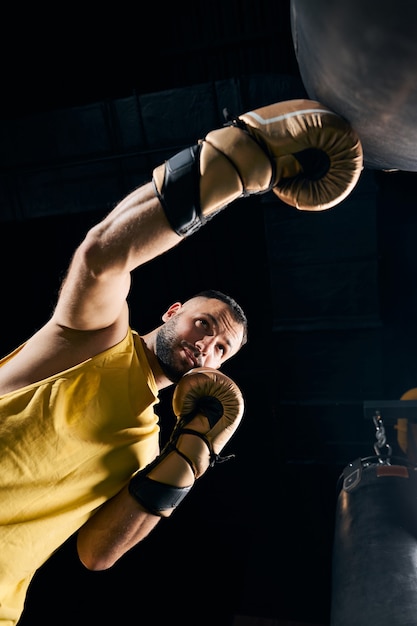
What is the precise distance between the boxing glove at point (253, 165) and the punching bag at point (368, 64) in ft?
0.28

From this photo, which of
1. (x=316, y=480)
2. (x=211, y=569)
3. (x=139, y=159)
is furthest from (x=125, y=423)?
(x=211, y=569)

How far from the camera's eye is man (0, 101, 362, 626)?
3.81 feet

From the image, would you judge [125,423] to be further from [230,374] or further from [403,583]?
[230,374]

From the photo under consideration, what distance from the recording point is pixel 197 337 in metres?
2.00

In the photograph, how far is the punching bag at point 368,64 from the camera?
0.80 metres

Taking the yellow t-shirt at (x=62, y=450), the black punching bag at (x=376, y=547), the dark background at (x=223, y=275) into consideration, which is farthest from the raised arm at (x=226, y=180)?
the dark background at (x=223, y=275)

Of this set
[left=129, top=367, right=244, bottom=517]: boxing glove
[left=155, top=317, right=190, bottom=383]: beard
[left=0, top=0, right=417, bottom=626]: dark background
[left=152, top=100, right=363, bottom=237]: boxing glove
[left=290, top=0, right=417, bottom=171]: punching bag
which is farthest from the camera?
[left=0, top=0, right=417, bottom=626]: dark background

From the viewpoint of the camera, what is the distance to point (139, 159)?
363 centimetres

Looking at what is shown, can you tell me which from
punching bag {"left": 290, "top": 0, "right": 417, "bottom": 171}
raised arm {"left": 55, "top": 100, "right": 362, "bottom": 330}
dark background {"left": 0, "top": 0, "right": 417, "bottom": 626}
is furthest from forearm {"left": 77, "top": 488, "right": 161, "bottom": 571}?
dark background {"left": 0, "top": 0, "right": 417, "bottom": 626}

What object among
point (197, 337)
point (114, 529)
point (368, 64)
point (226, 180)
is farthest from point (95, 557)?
point (368, 64)

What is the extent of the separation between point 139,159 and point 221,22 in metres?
1.37

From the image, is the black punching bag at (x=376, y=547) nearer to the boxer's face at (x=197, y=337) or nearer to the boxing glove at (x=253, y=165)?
the boxer's face at (x=197, y=337)

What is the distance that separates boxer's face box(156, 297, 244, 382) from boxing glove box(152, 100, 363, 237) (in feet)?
2.87

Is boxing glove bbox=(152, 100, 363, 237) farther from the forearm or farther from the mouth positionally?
the forearm
